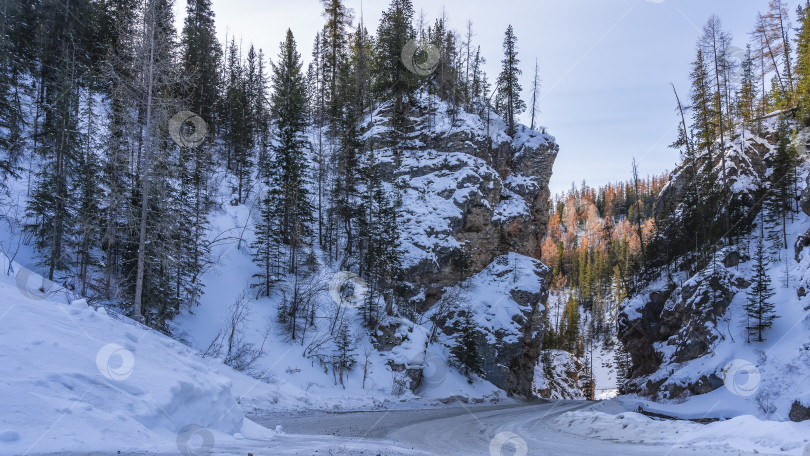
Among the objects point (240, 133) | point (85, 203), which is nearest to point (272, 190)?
point (85, 203)

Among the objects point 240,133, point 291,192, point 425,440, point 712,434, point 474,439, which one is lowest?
point 474,439

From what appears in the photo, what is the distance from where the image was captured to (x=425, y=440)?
11.2 meters

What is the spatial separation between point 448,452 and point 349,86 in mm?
50812

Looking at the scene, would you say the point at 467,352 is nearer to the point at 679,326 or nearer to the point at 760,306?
the point at 679,326

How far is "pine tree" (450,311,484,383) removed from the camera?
3073 centimetres

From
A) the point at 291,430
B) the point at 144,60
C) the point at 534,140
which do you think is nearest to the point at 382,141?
the point at 534,140

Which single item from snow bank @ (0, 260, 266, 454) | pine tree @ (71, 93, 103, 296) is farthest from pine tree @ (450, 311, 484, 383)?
snow bank @ (0, 260, 266, 454)

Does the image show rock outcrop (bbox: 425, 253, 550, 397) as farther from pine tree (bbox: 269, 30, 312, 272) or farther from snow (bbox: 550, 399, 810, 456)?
snow (bbox: 550, 399, 810, 456)

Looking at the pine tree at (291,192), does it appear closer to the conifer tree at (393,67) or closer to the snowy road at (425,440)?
the conifer tree at (393,67)

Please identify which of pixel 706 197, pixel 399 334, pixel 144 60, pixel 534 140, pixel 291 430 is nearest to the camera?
pixel 291 430

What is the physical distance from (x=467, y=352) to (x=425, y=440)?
20.2m

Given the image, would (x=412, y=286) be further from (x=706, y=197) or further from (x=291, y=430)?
(x=706, y=197)

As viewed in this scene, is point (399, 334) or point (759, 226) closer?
point (399, 334)

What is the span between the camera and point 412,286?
116ft
